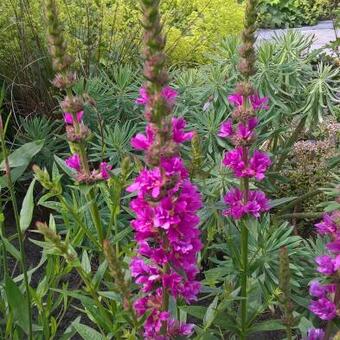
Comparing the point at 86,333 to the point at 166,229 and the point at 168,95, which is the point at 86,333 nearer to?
the point at 166,229

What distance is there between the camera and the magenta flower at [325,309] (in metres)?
1.48

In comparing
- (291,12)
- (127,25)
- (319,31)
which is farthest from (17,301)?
(291,12)

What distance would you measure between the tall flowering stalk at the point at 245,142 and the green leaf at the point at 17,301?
56cm

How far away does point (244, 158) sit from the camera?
1520mm

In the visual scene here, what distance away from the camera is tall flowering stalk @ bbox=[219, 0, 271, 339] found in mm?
1363

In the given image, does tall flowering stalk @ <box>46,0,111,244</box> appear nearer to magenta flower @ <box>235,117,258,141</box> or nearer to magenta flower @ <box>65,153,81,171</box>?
magenta flower @ <box>65,153,81,171</box>

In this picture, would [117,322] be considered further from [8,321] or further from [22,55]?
[22,55]

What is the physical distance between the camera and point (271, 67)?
125 inches

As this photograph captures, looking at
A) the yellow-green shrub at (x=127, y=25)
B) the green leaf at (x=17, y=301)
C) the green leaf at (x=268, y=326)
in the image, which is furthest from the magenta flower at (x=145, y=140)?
the yellow-green shrub at (x=127, y=25)

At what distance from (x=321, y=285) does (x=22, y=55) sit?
253 cm

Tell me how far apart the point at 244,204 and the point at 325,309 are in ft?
1.06

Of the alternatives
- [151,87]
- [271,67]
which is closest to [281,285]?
[151,87]

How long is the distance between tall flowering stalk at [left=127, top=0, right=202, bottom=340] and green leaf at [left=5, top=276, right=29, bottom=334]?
303 millimetres

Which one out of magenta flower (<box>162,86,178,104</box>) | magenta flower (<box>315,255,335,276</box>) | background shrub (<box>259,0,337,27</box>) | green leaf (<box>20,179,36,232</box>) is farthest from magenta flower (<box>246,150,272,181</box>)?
background shrub (<box>259,0,337,27</box>)
